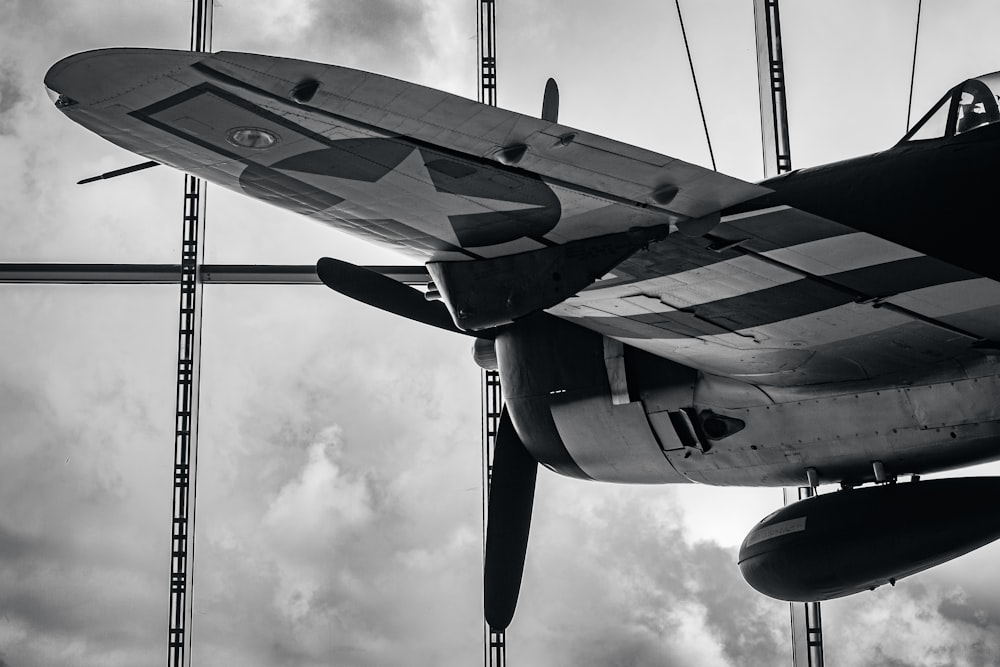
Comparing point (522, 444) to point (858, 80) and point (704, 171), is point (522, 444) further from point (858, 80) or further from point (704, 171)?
point (858, 80)

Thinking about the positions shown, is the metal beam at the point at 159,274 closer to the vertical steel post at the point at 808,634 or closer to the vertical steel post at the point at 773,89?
the vertical steel post at the point at 773,89

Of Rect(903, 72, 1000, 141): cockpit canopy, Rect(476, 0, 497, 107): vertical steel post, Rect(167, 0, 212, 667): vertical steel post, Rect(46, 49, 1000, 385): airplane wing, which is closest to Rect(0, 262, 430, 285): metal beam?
Rect(167, 0, 212, 667): vertical steel post

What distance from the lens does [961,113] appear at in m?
4.24

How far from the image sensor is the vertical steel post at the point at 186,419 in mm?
9398

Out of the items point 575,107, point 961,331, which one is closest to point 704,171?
point 961,331

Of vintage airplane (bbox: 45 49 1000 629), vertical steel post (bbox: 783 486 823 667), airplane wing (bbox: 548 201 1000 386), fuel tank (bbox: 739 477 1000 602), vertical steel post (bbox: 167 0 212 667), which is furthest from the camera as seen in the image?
vertical steel post (bbox: 167 0 212 667)

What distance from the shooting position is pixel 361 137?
316 centimetres

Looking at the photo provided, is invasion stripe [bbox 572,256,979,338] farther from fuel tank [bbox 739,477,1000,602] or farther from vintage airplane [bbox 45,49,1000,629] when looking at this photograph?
fuel tank [bbox 739,477,1000,602]

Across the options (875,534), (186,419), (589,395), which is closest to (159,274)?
(186,419)

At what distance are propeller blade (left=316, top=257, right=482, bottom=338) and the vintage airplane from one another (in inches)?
1.3

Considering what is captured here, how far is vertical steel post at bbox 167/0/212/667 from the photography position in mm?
9398

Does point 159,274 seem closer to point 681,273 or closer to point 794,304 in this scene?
point 681,273

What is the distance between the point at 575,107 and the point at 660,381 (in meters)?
5.18

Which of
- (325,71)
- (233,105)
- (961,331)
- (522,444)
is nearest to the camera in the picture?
(325,71)
